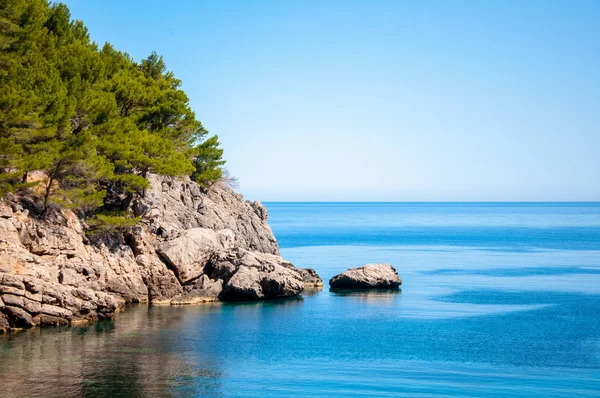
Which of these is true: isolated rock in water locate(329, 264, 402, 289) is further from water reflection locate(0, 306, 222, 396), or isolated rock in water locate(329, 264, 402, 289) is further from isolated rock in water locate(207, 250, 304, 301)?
water reflection locate(0, 306, 222, 396)

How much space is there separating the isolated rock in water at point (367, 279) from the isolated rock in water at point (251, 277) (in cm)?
721

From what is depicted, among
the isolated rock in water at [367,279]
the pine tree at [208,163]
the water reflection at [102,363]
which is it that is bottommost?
the water reflection at [102,363]

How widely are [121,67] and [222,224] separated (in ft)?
49.6

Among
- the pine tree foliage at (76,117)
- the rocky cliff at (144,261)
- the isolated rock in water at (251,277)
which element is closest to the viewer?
the rocky cliff at (144,261)

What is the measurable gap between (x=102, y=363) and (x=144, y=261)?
54.4 feet

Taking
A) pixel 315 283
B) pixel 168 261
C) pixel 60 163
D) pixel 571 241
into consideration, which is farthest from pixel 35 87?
pixel 571 241

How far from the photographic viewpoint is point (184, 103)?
56.3 meters

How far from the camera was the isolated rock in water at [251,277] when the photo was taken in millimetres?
49406

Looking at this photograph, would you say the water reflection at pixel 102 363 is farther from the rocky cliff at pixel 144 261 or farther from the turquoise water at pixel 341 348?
the rocky cliff at pixel 144 261

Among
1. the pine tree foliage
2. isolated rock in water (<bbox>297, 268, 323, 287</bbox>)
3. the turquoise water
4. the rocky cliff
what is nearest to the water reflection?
the turquoise water

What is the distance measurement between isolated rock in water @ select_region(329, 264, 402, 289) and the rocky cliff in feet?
8.85

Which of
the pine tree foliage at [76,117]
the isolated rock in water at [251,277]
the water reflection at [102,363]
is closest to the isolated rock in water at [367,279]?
the isolated rock in water at [251,277]

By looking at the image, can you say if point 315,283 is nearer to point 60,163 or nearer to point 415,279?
point 415,279

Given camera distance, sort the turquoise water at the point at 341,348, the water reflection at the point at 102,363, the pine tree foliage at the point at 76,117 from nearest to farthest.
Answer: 1. the water reflection at the point at 102,363
2. the turquoise water at the point at 341,348
3. the pine tree foliage at the point at 76,117
